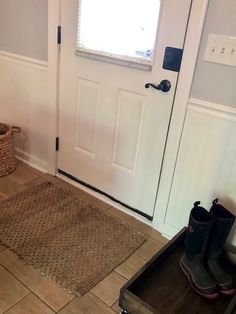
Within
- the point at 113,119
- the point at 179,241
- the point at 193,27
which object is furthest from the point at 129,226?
the point at 193,27

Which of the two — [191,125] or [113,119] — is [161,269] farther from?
[113,119]

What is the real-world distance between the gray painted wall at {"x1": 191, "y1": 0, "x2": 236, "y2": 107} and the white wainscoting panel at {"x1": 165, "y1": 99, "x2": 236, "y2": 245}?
1.8 inches

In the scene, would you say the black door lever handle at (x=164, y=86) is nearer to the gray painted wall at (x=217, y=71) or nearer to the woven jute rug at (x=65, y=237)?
the gray painted wall at (x=217, y=71)

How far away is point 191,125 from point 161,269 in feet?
2.51

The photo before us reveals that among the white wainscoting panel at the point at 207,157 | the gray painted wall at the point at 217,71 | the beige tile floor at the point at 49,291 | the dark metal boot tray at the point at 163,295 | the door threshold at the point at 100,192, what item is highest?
the gray painted wall at the point at 217,71

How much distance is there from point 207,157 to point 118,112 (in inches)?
25.4

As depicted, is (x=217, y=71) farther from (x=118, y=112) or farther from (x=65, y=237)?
(x=65, y=237)

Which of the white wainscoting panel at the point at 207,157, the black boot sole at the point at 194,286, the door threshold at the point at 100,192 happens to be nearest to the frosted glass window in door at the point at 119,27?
the white wainscoting panel at the point at 207,157

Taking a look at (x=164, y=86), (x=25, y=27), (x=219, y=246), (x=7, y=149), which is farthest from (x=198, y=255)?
(x=25, y=27)

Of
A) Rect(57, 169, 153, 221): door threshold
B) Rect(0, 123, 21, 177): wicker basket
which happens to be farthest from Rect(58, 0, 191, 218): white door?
Rect(0, 123, 21, 177): wicker basket

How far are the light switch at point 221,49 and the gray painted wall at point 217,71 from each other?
20 mm

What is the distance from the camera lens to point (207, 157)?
1.70 meters

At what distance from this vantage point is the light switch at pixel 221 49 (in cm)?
148

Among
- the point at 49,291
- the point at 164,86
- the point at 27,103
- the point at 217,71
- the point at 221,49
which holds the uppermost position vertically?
the point at 221,49
